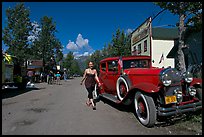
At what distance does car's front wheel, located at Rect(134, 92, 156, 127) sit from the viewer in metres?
4.41

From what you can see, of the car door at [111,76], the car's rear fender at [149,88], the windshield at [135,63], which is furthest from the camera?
the car door at [111,76]

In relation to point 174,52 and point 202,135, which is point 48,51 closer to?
point 174,52

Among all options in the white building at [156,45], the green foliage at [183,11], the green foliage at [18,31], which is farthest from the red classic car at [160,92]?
the green foliage at [18,31]

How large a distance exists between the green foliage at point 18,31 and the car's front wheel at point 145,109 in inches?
1235

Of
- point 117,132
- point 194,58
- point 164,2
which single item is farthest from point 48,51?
point 117,132

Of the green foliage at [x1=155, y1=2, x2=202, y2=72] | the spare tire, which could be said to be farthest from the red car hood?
the green foliage at [x1=155, y1=2, x2=202, y2=72]

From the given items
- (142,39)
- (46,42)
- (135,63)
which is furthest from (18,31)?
(135,63)

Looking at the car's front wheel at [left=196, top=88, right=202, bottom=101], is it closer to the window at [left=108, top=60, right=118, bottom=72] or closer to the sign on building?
the window at [left=108, top=60, right=118, bottom=72]

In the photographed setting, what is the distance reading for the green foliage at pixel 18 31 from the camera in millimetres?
33031

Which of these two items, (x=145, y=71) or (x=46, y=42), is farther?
(x=46, y=42)

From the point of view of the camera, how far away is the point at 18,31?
33.4m

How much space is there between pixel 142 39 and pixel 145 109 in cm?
1861

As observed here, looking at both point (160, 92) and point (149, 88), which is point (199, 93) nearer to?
point (160, 92)

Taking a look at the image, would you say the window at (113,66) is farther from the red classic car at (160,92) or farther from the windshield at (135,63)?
the red classic car at (160,92)
